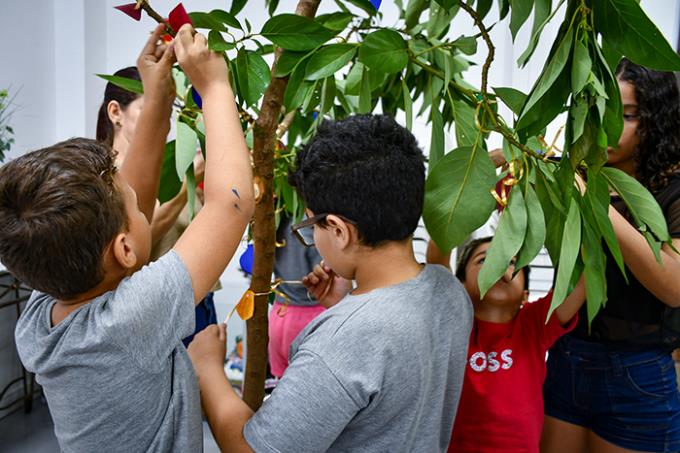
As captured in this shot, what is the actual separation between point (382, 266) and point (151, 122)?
441mm

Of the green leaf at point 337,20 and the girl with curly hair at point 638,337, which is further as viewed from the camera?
the girl with curly hair at point 638,337

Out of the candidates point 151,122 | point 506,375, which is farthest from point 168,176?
point 506,375

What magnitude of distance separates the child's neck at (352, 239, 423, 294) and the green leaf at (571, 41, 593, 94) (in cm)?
33

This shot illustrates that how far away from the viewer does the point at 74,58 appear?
3.43m

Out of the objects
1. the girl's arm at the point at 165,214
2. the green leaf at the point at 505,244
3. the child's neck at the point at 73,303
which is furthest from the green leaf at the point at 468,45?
the girl's arm at the point at 165,214

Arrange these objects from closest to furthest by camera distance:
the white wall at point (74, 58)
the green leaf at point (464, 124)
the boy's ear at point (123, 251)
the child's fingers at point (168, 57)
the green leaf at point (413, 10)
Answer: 1. the boy's ear at point (123, 251)
2. the child's fingers at point (168, 57)
3. the green leaf at point (464, 124)
4. the green leaf at point (413, 10)
5. the white wall at point (74, 58)

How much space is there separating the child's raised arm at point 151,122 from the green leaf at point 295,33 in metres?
0.15

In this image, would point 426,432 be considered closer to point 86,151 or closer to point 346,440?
point 346,440

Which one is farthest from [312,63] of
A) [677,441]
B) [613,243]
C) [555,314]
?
[677,441]

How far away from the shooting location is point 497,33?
311 centimetres

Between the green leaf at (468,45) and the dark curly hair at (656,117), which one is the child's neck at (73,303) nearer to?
the green leaf at (468,45)

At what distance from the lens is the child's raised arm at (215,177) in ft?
2.36

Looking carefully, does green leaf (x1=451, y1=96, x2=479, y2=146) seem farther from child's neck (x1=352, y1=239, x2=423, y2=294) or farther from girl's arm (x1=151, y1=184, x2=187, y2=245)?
girl's arm (x1=151, y1=184, x2=187, y2=245)

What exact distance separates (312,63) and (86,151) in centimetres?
33
